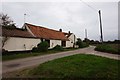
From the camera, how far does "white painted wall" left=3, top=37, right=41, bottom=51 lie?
934 inches

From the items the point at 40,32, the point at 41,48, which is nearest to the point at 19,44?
the point at 41,48

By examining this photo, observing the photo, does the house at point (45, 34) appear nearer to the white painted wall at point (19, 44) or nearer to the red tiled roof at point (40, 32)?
the red tiled roof at point (40, 32)

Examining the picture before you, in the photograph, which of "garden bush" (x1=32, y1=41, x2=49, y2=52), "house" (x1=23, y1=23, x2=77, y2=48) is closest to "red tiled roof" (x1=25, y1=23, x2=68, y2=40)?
"house" (x1=23, y1=23, x2=77, y2=48)

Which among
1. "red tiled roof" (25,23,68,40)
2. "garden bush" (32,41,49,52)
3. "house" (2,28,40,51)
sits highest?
"red tiled roof" (25,23,68,40)

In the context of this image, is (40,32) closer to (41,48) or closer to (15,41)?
(41,48)

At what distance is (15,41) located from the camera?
24875 millimetres

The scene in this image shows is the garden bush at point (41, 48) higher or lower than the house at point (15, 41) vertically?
lower

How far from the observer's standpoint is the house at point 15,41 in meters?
23.2

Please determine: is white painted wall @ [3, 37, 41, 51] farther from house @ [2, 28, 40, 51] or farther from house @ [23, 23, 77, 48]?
house @ [23, 23, 77, 48]

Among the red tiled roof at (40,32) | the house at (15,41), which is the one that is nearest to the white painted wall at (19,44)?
the house at (15,41)

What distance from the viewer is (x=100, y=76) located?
27.3 ft

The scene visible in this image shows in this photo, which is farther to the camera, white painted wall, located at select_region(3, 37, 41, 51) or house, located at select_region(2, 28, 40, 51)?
white painted wall, located at select_region(3, 37, 41, 51)

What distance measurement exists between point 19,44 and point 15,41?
112 cm

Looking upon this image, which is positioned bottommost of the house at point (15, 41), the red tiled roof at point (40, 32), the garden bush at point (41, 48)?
the garden bush at point (41, 48)
